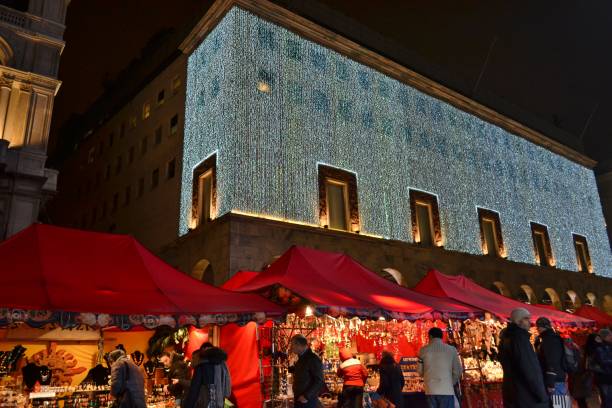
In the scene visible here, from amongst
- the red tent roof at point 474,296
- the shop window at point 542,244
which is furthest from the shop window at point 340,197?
the shop window at point 542,244

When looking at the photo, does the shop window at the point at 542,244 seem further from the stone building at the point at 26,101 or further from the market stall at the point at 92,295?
the stone building at the point at 26,101

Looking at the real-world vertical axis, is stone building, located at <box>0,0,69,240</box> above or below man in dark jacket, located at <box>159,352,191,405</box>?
above

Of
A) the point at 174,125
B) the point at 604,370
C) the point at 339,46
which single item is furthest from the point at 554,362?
the point at 174,125

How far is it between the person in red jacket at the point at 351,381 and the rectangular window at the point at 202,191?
1089 cm

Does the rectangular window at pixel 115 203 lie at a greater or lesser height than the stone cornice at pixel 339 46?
lesser

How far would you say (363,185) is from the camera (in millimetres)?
22109

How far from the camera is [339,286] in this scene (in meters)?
10.6

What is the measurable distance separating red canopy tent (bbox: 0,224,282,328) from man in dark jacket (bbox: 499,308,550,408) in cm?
447

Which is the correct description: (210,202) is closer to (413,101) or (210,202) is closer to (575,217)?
(413,101)

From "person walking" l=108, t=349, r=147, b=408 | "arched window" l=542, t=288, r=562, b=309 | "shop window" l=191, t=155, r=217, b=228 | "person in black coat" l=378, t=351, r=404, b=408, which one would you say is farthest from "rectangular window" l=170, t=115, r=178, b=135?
"arched window" l=542, t=288, r=562, b=309

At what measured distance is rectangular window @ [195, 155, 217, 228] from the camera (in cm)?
1955

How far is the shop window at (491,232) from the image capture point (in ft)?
90.3

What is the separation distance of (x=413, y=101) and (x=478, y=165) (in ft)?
19.0

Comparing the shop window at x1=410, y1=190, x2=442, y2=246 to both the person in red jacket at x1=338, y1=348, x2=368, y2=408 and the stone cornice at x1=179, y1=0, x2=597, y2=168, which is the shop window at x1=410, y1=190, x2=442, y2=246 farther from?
the person in red jacket at x1=338, y1=348, x2=368, y2=408
